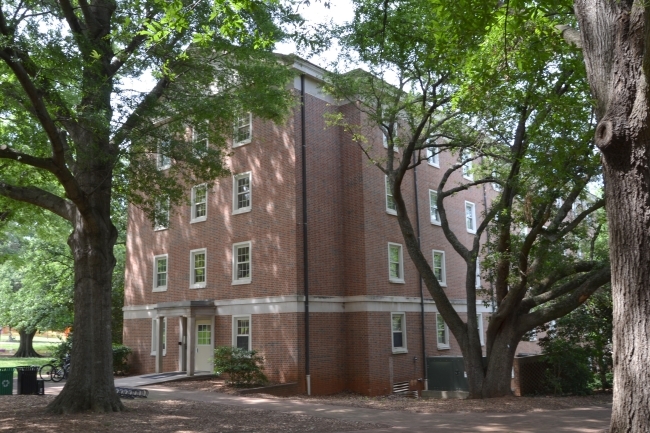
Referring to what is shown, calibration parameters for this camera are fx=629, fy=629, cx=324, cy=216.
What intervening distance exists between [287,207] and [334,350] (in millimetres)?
5706

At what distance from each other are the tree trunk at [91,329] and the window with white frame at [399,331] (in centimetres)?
1329

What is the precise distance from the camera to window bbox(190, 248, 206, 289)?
26.8 m

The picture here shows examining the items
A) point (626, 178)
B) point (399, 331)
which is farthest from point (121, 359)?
point (626, 178)

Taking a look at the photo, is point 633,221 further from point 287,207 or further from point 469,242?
point 469,242

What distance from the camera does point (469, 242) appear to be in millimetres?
32688

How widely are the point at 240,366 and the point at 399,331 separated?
7.36m

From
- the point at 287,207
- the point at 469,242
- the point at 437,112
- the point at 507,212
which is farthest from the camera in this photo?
the point at 469,242

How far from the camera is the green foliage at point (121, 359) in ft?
91.1

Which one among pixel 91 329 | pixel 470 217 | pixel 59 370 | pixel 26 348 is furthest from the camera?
pixel 26 348

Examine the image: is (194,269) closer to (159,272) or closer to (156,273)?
(159,272)

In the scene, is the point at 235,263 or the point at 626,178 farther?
the point at 235,263

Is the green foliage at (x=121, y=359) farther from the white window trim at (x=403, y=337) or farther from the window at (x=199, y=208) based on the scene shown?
the white window trim at (x=403, y=337)

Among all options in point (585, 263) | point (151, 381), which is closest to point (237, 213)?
point (151, 381)

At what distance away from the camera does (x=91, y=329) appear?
14.5 m
